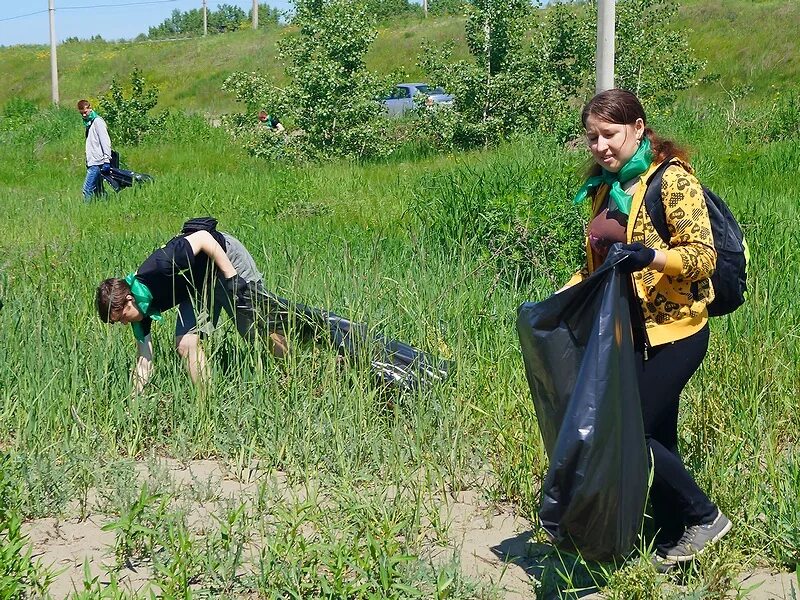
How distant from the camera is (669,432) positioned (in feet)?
10.7

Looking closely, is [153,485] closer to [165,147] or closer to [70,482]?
[70,482]

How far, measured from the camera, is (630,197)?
10.4ft

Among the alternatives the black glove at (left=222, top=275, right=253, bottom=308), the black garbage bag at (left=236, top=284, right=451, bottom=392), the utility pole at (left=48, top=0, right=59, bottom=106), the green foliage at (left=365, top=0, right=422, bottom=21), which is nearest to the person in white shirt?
the black glove at (left=222, top=275, right=253, bottom=308)

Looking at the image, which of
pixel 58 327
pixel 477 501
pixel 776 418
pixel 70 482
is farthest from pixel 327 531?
pixel 58 327

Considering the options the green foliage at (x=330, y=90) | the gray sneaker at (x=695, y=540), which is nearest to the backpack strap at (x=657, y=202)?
the gray sneaker at (x=695, y=540)

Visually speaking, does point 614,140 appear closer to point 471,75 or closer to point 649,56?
point 471,75

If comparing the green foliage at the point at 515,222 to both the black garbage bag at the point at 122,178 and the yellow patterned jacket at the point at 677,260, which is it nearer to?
the yellow patterned jacket at the point at 677,260

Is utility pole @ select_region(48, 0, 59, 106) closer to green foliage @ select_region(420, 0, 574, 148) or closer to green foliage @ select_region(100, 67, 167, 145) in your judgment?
green foliage @ select_region(100, 67, 167, 145)

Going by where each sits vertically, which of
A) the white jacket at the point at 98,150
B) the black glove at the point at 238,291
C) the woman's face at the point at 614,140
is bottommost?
the white jacket at the point at 98,150

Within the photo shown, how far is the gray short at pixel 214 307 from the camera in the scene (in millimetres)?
5148

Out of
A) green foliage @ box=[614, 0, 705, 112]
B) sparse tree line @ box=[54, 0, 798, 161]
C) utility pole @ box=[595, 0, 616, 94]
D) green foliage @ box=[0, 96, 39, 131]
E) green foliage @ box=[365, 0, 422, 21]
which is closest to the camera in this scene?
utility pole @ box=[595, 0, 616, 94]

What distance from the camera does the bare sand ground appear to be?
11.0ft

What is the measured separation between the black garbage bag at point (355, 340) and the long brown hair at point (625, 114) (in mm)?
1711

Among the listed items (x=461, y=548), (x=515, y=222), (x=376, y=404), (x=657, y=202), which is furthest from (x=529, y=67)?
(x=657, y=202)
